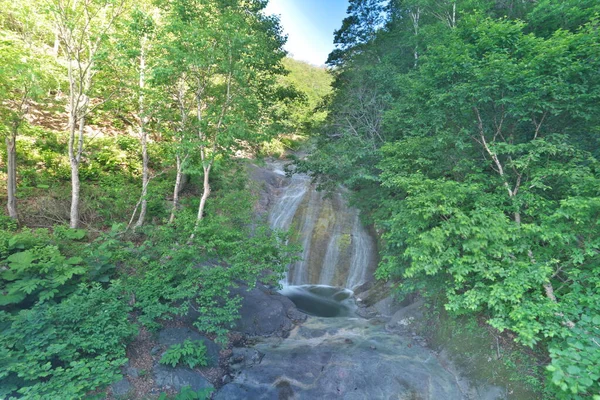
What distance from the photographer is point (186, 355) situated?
20.1 feet

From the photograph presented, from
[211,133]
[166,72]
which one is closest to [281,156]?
[211,133]

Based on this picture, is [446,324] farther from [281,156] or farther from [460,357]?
[281,156]

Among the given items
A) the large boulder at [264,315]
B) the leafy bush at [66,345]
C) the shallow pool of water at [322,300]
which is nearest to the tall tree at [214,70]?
the leafy bush at [66,345]

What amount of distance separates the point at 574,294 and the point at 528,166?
8.45 ft

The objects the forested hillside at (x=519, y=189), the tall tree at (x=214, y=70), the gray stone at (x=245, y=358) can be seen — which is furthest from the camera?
the tall tree at (x=214, y=70)

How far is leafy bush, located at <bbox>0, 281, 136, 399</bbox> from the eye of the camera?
13.7 ft

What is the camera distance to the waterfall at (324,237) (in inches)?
498

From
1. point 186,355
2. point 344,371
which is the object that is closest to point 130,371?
point 186,355

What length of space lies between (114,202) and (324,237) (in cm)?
876

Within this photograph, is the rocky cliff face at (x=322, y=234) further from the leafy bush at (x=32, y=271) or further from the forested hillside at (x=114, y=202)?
the leafy bush at (x=32, y=271)

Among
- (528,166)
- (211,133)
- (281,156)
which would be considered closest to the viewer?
(528,166)

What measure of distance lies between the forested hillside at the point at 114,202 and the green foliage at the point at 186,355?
0.04 meters

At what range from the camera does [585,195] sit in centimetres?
504

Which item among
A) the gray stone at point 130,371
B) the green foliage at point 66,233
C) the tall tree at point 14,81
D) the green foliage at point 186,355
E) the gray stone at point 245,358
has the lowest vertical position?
the gray stone at point 245,358
